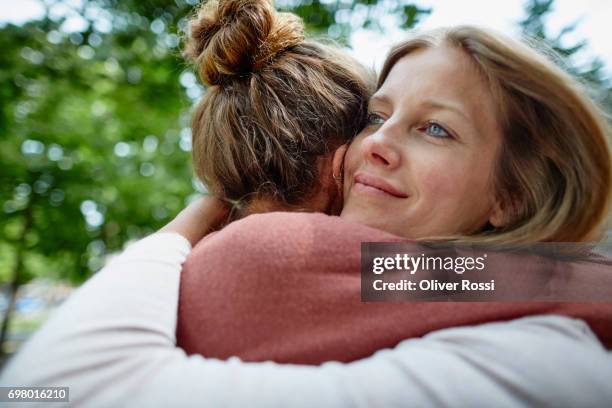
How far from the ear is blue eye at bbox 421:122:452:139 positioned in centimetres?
27

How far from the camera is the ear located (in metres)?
1.41

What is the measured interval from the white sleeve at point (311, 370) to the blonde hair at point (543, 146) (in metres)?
0.38

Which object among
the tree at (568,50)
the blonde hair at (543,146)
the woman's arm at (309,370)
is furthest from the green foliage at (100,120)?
the woman's arm at (309,370)

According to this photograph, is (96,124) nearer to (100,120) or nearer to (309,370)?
(100,120)

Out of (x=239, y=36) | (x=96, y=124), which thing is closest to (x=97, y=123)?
(x=96, y=124)

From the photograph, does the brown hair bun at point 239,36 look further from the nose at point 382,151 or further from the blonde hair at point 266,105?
the nose at point 382,151

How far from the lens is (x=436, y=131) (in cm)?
121

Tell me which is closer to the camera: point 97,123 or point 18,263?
point 97,123

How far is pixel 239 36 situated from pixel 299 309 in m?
0.77

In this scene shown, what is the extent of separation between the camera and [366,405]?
2.44ft

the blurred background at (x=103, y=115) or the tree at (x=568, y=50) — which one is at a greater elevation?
the tree at (x=568, y=50)

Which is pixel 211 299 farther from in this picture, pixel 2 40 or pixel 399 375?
pixel 2 40

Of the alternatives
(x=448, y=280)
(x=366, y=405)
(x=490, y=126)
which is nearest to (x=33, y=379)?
(x=366, y=405)

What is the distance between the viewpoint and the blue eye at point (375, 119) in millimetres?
1357
